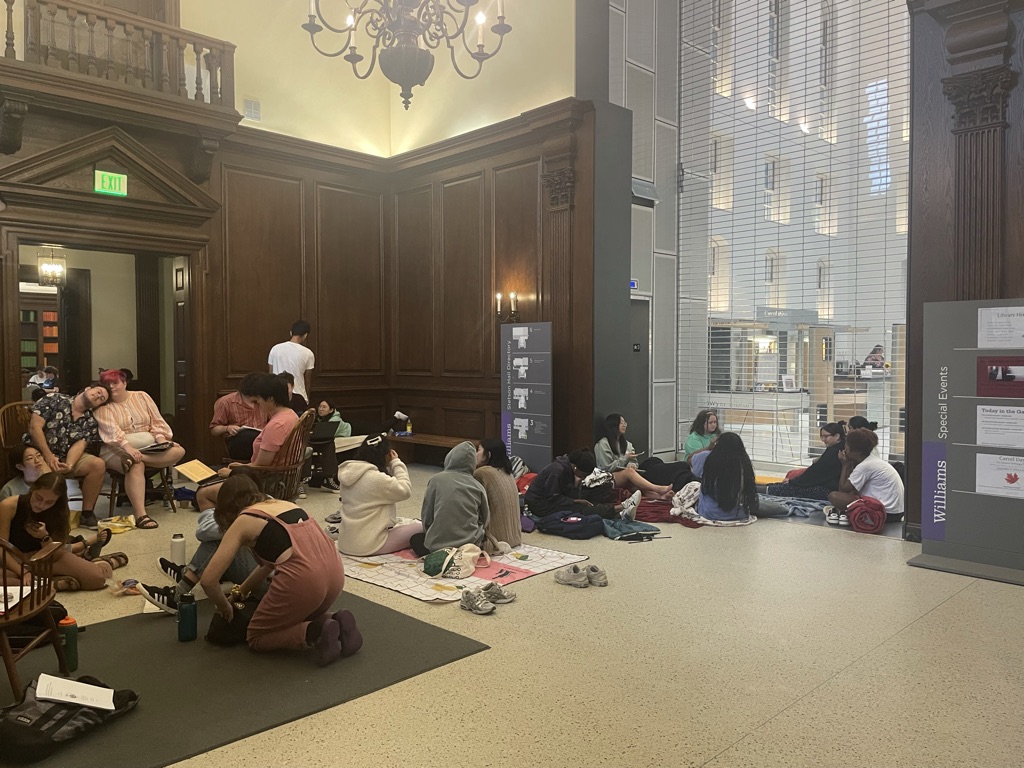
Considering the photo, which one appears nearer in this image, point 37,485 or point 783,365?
point 37,485

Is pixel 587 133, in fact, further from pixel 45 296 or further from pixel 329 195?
pixel 45 296

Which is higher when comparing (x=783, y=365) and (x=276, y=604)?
(x=783, y=365)

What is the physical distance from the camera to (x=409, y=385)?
10.1 metres

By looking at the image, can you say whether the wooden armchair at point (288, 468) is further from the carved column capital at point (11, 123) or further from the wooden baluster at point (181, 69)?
the wooden baluster at point (181, 69)

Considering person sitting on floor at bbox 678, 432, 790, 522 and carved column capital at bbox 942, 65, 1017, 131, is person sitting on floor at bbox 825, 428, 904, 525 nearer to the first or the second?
person sitting on floor at bbox 678, 432, 790, 522

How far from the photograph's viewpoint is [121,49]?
25.5ft

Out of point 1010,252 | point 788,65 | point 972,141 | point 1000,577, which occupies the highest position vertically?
point 788,65

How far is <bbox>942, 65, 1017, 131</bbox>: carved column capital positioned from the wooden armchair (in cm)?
513

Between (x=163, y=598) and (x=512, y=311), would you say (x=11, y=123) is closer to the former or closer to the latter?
(x=512, y=311)

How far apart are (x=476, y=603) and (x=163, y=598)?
1.63 metres

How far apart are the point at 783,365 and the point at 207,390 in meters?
6.52

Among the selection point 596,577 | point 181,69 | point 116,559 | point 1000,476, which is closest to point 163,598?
point 116,559

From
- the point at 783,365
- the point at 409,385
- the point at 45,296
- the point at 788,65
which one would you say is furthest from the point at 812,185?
the point at 45,296

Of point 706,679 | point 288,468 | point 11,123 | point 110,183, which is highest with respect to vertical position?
point 11,123
